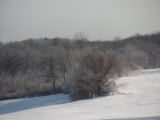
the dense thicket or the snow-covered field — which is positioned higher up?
the dense thicket

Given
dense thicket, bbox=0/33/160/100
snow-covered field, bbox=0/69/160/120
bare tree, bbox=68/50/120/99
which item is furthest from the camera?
dense thicket, bbox=0/33/160/100

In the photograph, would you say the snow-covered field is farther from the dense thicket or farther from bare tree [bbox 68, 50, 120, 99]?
the dense thicket

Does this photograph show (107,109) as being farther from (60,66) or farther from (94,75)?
(60,66)

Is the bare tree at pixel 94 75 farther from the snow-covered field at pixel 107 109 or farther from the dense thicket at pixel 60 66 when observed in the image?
the snow-covered field at pixel 107 109

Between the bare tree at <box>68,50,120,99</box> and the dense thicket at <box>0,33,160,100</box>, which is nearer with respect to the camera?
the bare tree at <box>68,50,120,99</box>

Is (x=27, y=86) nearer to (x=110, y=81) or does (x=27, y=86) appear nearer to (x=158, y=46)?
(x=110, y=81)

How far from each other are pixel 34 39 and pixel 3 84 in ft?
262

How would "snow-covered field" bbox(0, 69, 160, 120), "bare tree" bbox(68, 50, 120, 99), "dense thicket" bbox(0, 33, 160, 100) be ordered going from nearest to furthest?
"snow-covered field" bbox(0, 69, 160, 120), "bare tree" bbox(68, 50, 120, 99), "dense thicket" bbox(0, 33, 160, 100)

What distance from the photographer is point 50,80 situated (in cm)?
4719

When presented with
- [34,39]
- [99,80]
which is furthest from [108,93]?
[34,39]

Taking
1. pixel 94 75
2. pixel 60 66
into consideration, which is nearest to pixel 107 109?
pixel 94 75

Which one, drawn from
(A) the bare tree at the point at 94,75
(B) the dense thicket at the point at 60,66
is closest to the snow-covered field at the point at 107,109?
(A) the bare tree at the point at 94,75

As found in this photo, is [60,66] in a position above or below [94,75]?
above

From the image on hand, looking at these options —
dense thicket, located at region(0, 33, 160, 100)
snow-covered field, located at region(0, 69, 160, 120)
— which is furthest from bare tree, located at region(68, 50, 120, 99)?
snow-covered field, located at region(0, 69, 160, 120)
